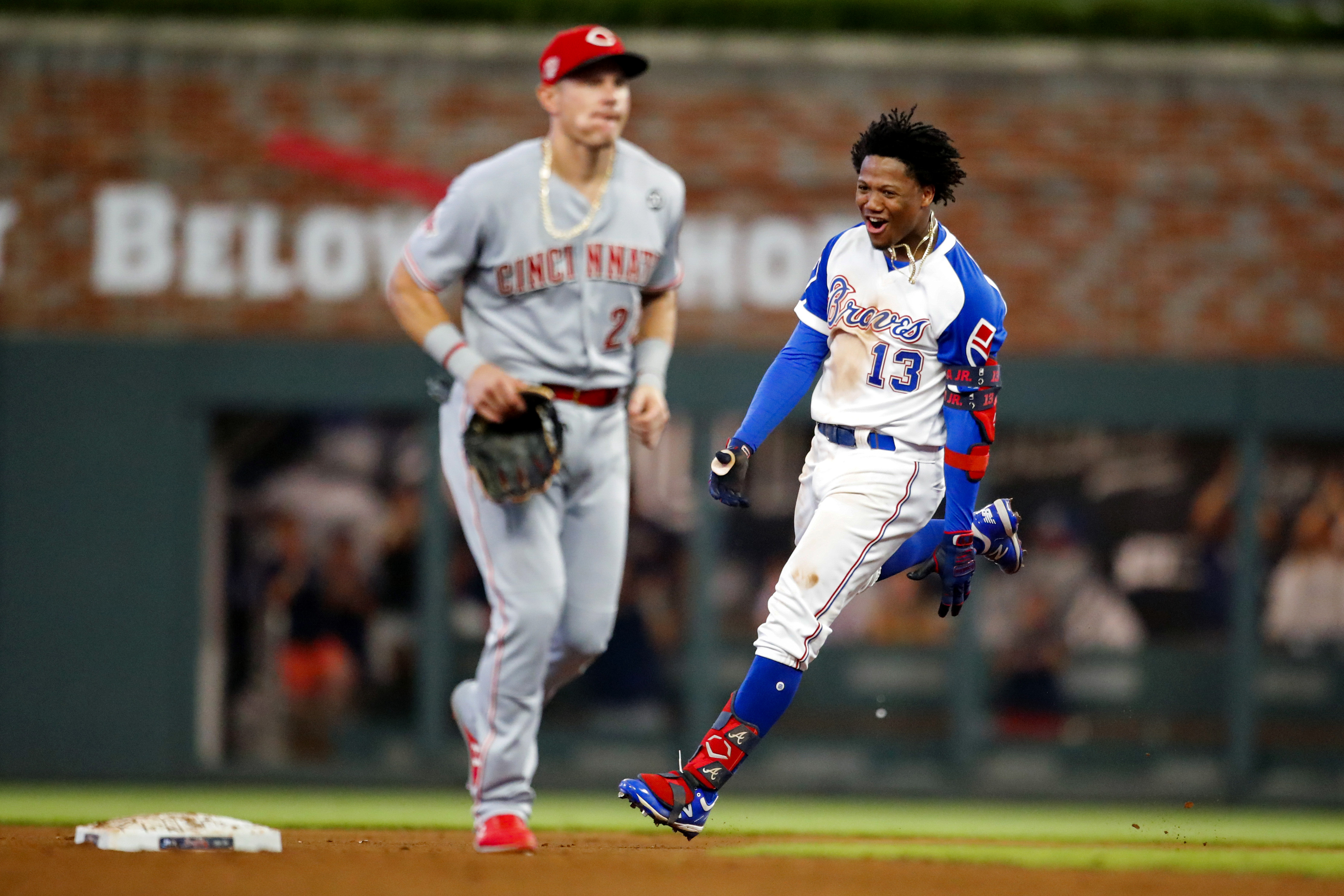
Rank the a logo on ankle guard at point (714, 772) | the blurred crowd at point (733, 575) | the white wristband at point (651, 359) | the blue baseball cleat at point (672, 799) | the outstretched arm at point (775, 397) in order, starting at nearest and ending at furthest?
the blue baseball cleat at point (672, 799) → the a logo on ankle guard at point (714, 772) → the outstretched arm at point (775, 397) → the white wristband at point (651, 359) → the blurred crowd at point (733, 575)

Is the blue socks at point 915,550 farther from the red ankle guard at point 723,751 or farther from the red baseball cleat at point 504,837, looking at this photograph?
the red baseball cleat at point 504,837

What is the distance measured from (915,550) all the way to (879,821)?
463 cm

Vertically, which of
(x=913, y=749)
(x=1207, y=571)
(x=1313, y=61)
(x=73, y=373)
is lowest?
(x=913, y=749)

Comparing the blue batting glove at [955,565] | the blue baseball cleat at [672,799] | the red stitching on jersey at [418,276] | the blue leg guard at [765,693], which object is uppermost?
the red stitching on jersey at [418,276]

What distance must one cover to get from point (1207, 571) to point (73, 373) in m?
8.10

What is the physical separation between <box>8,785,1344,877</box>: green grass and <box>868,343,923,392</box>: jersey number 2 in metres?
1.59

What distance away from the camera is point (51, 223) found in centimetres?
1193

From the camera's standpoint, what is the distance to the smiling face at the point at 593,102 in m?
5.34

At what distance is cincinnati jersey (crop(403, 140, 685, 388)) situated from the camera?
17.7 ft

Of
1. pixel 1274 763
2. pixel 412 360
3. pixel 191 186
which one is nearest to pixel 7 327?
pixel 191 186

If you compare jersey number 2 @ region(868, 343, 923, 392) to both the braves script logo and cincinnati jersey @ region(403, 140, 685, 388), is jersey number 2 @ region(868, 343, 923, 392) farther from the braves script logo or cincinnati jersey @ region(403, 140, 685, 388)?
cincinnati jersey @ region(403, 140, 685, 388)

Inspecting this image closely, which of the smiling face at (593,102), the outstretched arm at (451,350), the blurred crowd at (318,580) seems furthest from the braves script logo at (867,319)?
the blurred crowd at (318,580)

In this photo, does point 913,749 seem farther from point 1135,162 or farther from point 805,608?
point 805,608

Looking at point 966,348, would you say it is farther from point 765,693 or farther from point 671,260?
point 765,693
